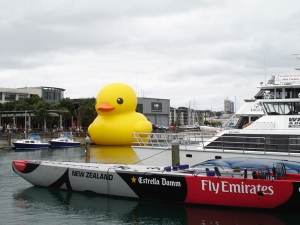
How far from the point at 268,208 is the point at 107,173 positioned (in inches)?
305

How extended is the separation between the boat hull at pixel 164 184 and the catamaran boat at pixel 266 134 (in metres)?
4.06

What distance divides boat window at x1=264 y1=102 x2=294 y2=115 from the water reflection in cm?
859

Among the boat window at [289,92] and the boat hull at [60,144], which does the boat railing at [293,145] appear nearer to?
the boat window at [289,92]

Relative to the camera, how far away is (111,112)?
1583 inches

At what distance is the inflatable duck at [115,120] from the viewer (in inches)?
1570

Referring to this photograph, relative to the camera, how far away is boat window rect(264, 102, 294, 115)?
23789 millimetres

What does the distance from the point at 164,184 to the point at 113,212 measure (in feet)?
8.57

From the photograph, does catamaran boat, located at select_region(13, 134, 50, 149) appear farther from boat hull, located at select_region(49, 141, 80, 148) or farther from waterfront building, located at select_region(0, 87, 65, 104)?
waterfront building, located at select_region(0, 87, 65, 104)

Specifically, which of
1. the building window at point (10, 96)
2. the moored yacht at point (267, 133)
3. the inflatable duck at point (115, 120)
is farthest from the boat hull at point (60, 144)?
the building window at point (10, 96)

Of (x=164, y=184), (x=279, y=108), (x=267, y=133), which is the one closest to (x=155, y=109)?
(x=279, y=108)

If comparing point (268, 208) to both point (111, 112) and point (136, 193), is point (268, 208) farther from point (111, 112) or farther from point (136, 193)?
point (111, 112)

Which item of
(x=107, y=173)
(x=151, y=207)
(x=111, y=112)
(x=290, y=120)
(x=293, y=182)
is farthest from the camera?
(x=111, y=112)

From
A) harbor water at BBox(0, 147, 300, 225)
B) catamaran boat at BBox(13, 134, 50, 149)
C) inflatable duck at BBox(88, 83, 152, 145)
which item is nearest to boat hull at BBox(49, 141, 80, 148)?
catamaran boat at BBox(13, 134, 50, 149)

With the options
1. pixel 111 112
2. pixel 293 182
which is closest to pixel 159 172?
pixel 293 182
